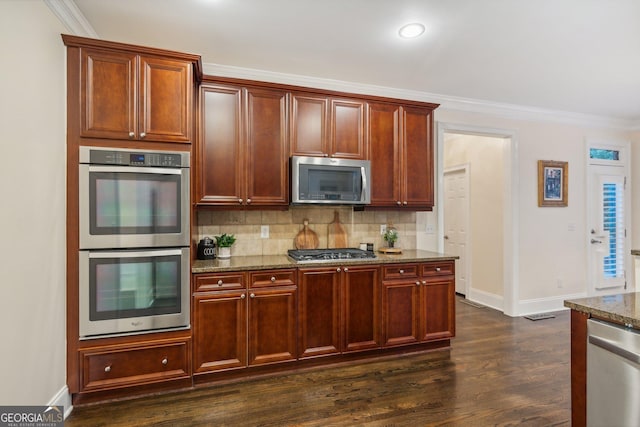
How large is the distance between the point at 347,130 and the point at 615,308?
93.6 inches

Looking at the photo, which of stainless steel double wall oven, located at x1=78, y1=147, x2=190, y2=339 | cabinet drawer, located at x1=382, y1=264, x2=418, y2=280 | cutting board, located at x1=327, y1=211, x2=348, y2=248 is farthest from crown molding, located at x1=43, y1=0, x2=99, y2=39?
cabinet drawer, located at x1=382, y1=264, x2=418, y2=280

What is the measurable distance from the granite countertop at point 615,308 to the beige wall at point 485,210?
2998 mm

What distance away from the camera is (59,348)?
2.12 m

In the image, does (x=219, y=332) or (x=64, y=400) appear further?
(x=219, y=332)

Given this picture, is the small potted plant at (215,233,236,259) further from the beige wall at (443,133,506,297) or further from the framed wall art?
the framed wall art

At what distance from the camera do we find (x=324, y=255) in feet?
9.72

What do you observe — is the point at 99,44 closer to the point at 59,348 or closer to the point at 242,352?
the point at 59,348

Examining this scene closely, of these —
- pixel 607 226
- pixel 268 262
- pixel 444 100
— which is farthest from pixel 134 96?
pixel 607 226

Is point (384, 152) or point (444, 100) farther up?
point (444, 100)

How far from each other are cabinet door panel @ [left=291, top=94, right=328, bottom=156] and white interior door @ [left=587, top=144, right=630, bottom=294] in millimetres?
4173

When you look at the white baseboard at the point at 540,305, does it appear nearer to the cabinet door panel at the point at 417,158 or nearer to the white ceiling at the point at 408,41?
the cabinet door panel at the point at 417,158

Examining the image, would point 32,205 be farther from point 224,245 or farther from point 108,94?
point 224,245

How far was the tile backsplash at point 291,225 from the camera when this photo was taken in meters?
3.16

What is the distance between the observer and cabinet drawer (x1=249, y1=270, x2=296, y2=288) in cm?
264
